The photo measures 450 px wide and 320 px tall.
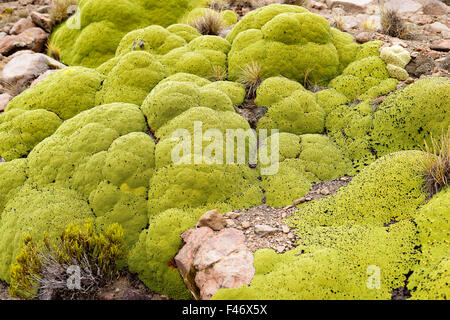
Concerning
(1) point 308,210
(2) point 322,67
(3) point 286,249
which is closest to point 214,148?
(1) point 308,210

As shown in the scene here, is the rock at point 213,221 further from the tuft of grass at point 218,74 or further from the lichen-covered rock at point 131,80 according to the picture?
the tuft of grass at point 218,74

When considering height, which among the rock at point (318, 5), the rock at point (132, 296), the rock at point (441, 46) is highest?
the rock at point (318, 5)

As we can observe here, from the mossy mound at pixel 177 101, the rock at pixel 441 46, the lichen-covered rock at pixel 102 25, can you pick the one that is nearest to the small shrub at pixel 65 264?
the mossy mound at pixel 177 101

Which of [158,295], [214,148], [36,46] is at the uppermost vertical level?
[36,46]

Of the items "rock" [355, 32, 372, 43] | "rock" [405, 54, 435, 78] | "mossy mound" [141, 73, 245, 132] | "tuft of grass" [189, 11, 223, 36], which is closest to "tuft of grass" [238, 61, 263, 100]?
"mossy mound" [141, 73, 245, 132]

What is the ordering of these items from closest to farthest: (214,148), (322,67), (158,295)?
(158,295) → (214,148) → (322,67)

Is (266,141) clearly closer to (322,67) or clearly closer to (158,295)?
(322,67)

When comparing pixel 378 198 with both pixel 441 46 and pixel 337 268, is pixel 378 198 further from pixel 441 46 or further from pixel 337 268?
pixel 441 46
